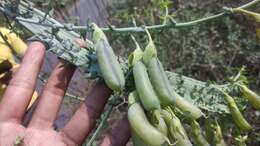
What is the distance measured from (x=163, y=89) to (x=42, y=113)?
439 mm

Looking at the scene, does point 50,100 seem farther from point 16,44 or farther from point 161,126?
point 161,126

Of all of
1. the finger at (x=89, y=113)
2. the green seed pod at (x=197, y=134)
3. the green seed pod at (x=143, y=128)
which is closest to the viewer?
the green seed pod at (x=143, y=128)

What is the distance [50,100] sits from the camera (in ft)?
4.48

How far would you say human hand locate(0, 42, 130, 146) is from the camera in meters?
1.33

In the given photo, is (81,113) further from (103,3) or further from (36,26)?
(103,3)

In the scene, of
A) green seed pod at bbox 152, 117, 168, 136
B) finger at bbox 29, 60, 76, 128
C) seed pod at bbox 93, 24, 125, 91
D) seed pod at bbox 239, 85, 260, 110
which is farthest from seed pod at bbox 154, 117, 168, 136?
finger at bbox 29, 60, 76, 128

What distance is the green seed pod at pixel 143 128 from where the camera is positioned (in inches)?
40.0

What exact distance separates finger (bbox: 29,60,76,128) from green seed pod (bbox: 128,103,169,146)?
12.6 inches

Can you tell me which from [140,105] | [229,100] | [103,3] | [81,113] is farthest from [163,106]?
[103,3]

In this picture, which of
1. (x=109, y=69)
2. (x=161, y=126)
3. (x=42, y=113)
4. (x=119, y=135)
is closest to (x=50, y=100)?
(x=42, y=113)

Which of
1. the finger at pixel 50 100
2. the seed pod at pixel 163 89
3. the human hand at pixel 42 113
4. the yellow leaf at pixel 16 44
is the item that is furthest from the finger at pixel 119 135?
the yellow leaf at pixel 16 44

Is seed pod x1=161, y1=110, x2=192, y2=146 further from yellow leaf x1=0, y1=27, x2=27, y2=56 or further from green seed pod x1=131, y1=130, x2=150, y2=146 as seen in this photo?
yellow leaf x1=0, y1=27, x2=27, y2=56

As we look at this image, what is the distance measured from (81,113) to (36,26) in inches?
9.4

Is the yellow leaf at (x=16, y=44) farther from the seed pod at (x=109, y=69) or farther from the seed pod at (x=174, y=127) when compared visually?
the seed pod at (x=174, y=127)
